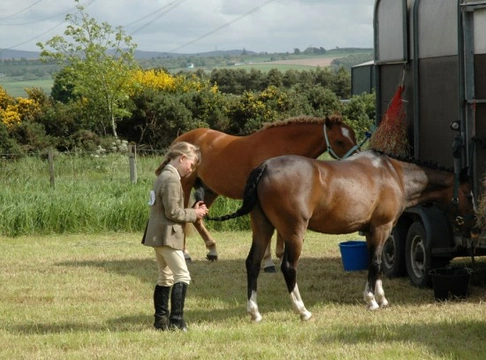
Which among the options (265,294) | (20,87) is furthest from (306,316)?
(20,87)

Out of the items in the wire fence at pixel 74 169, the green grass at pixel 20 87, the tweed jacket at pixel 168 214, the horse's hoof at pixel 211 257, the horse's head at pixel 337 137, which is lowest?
the horse's hoof at pixel 211 257

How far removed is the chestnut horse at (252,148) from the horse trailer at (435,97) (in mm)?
874

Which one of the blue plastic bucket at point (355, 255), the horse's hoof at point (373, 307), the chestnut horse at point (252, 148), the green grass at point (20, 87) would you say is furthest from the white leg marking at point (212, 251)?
the green grass at point (20, 87)

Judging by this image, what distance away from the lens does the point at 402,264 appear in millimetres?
11062

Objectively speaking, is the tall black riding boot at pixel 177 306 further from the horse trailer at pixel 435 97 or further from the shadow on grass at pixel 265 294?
the horse trailer at pixel 435 97

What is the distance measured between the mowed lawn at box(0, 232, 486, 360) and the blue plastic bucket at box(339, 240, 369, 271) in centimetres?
9

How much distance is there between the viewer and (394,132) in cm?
1089

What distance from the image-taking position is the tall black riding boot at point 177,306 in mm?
8367

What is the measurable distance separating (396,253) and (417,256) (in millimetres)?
566

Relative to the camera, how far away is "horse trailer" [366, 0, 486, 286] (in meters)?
9.38

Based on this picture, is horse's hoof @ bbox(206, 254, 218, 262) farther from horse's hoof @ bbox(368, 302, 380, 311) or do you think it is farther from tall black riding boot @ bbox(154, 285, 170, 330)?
tall black riding boot @ bbox(154, 285, 170, 330)

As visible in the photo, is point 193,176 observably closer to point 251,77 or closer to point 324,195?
point 324,195

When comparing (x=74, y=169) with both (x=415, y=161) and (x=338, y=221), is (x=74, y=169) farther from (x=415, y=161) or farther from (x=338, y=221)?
(x=338, y=221)

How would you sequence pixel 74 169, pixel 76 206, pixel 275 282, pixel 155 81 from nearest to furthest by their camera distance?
pixel 275 282 < pixel 76 206 < pixel 74 169 < pixel 155 81
